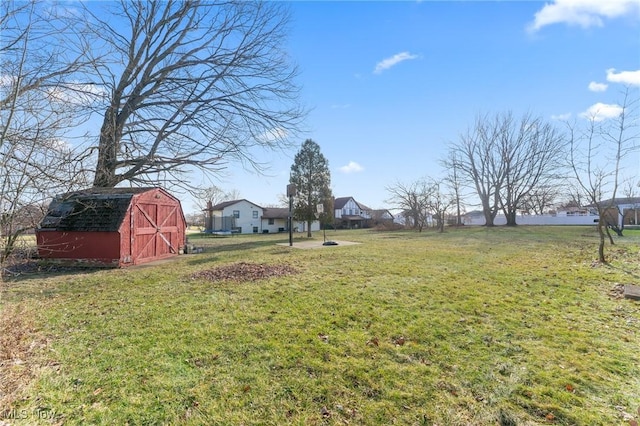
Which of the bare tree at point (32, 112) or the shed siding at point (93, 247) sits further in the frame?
the shed siding at point (93, 247)

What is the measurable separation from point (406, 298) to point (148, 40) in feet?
48.4

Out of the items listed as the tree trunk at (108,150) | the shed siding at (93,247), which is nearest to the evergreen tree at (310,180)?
the tree trunk at (108,150)

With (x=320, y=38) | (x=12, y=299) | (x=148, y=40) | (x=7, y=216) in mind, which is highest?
(x=148, y=40)

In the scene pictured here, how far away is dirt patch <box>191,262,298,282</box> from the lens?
24.4 ft

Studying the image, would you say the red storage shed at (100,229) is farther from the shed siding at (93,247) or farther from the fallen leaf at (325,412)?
the fallen leaf at (325,412)

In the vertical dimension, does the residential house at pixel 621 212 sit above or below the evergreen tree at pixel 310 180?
below

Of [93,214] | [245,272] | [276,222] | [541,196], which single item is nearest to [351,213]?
[276,222]

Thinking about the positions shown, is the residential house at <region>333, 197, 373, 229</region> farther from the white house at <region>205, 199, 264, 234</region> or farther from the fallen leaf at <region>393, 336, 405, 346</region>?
the fallen leaf at <region>393, 336, 405, 346</region>

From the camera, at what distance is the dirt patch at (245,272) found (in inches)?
293

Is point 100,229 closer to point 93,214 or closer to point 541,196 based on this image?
point 93,214

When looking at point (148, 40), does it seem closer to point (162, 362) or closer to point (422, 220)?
point (162, 362)

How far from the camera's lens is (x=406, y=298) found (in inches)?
215

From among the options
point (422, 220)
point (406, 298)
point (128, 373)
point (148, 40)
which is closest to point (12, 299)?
point (128, 373)

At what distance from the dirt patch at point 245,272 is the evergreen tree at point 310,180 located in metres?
15.1
